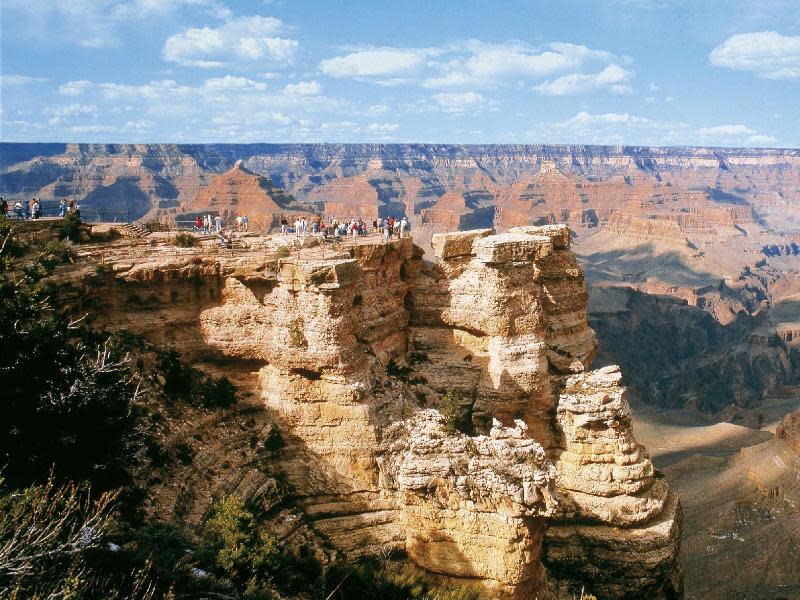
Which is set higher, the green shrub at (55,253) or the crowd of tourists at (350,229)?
the crowd of tourists at (350,229)

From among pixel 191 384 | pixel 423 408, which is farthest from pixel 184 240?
pixel 423 408

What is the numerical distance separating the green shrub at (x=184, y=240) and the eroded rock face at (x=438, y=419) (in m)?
3.15

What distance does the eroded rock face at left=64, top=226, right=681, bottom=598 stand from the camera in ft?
70.6

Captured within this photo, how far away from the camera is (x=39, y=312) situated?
768 inches

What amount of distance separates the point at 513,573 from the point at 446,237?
1445cm

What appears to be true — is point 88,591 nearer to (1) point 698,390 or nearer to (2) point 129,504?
(2) point 129,504

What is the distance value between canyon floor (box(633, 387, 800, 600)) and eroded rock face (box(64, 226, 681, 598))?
38.2 feet

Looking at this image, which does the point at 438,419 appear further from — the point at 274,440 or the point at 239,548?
the point at 239,548

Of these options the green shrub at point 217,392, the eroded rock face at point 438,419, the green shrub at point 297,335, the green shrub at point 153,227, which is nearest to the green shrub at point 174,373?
the green shrub at point 217,392

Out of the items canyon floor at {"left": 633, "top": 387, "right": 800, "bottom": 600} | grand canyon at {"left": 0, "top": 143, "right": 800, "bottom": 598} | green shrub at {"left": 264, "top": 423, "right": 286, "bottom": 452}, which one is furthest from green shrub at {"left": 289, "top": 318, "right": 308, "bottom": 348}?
canyon floor at {"left": 633, "top": 387, "right": 800, "bottom": 600}

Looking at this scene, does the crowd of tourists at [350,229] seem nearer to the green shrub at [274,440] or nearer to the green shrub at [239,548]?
the green shrub at [274,440]

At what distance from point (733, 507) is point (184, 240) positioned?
37.8 m

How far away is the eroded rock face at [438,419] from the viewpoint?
70.6 ft

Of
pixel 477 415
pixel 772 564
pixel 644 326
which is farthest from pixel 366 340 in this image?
pixel 644 326
